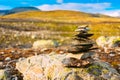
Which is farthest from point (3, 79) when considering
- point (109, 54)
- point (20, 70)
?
point (109, 54)

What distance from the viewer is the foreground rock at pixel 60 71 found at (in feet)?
64.1

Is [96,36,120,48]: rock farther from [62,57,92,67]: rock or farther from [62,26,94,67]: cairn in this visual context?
[62,57,92,67]: rock

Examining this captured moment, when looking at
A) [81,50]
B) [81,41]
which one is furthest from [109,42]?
[81,41]

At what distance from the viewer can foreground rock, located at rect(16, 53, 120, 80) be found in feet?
64.1

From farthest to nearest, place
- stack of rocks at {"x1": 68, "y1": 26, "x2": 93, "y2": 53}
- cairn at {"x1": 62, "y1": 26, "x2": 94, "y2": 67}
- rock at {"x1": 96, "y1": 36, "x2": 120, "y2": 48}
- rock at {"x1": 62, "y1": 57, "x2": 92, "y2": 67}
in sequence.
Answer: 1. rock at {"x1": 96, "y1": 36, "x2": 120, "y2": 48}
2. rock at {"x1": 62, "y1": 57, "x2": 92, "y2": 67}
3. cairn at {"x1": 62, "y1": 26, "x2": 94, "y2": 67}
4. stack of rocks at {"x1": 68, "y1": 26, "x2": 93, "y2": 53}

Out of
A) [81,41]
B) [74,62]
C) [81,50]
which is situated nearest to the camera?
[81,41]

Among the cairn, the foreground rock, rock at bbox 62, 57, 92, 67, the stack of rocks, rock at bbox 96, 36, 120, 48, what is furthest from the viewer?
rock at bbox 96, 36, 120, 48

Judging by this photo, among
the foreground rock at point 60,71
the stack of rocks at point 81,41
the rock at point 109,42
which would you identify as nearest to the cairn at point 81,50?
the stack of rocks at point 81,41

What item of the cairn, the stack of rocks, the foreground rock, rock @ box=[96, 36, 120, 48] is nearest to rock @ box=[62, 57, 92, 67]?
the cairn

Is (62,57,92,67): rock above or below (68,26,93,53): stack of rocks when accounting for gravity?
below

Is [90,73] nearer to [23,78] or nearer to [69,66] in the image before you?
[69,66]

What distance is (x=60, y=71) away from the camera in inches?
788

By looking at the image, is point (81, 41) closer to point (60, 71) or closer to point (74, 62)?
point (74, 62)

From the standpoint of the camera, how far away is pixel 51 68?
Result: 67.6 ft
